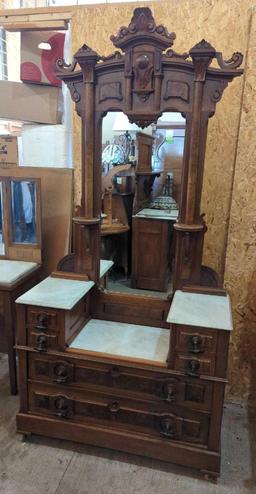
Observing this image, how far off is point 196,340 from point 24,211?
1271 mm

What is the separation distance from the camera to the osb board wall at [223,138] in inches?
68.2

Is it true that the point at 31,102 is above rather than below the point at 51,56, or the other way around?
below

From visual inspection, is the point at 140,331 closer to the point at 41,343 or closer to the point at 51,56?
the point at 41,343

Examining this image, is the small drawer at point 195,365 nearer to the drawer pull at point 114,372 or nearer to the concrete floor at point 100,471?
the drawer pull at point 114,372

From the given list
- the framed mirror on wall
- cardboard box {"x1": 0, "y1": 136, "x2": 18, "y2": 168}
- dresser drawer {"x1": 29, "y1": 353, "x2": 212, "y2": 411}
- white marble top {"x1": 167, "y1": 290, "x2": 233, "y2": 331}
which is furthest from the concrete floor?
cardboard box {"x1": 0, "y1": 136, "x2": 18, "y2": 168}

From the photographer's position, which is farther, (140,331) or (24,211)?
(24,211)

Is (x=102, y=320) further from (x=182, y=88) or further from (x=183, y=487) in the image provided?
(x=182, y=88)

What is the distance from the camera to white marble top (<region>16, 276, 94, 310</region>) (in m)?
1.54

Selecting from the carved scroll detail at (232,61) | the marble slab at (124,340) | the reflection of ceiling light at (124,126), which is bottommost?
the marble slab at (124,340)

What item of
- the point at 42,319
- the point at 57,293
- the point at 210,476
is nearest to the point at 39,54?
the point at 57,293

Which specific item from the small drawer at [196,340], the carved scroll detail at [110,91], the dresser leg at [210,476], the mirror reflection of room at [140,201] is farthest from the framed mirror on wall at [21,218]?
the dresser leg at [210,476]

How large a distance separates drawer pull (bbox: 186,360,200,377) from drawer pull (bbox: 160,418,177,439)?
9.5 inches

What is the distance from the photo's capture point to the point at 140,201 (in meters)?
1.83

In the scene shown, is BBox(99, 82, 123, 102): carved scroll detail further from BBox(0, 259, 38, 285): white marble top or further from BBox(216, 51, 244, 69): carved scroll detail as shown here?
BBox(0, 259, 38, 285): white marble top
